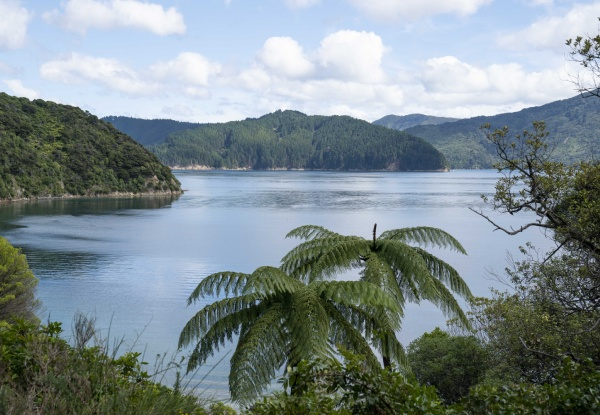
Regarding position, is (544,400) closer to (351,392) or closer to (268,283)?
(351,392)

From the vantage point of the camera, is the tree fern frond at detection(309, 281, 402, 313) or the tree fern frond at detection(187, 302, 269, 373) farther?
the tree fern frond at detection(187, 302, 269, 373)

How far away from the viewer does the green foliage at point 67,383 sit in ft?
11.7

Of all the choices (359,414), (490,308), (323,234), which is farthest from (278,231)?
(359,414)

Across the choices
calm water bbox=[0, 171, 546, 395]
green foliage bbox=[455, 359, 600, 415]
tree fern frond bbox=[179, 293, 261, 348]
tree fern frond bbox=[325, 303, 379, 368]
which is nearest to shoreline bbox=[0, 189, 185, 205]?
calm water bbox=[0, 171, 546, 395]

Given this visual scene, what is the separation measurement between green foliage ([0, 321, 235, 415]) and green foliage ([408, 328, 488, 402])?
10593 mm

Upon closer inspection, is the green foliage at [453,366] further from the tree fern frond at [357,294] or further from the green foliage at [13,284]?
the green foliage at [13,284]

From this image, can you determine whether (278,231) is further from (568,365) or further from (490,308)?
(568,365)

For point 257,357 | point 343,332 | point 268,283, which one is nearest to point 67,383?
point 257,357

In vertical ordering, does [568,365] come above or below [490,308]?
above

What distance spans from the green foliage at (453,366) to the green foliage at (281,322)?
18.4 ft

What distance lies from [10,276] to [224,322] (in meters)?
14.4

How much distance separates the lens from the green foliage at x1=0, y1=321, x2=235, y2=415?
356 centimetres

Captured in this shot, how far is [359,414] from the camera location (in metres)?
4.44

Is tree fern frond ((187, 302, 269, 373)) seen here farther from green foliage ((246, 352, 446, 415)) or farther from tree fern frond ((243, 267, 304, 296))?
green foliage ((246, 352, 446, 415))
